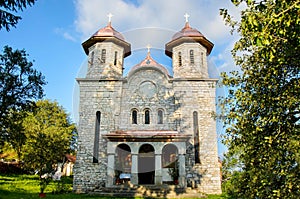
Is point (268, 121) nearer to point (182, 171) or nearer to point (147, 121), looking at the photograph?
point (182, 171)

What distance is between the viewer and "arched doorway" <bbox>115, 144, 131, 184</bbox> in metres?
13.7

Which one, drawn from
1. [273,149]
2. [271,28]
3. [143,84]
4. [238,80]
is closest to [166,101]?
[143,84]

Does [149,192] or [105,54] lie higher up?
[105,54]

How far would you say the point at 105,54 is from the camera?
17.0 metres

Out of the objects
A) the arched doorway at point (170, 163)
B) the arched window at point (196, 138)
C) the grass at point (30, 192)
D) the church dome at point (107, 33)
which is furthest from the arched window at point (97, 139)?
the arched window at point (196, 138)

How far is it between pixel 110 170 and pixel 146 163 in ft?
7.35

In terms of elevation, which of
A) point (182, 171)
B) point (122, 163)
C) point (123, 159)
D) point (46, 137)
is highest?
point (46, 137)

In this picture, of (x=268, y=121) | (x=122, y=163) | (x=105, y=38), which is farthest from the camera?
(x=105, y=38)

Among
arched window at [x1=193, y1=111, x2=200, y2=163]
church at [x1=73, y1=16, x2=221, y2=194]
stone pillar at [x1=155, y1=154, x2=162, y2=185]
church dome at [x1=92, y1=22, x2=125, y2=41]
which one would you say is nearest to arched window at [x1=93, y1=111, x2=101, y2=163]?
church at [x1=73, y1=16, x2=221, y2=194]

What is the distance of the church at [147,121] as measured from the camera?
1368cm

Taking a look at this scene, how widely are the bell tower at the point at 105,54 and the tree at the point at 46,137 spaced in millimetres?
4550

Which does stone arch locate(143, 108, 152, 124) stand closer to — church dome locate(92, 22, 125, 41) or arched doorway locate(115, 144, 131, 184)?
arched doorway locate(115, 144, 131, 184)

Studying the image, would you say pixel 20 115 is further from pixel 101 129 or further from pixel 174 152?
pixel 174 152

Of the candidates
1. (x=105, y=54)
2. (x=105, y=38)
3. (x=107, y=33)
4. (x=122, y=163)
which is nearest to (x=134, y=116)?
(x=122, y=163)
